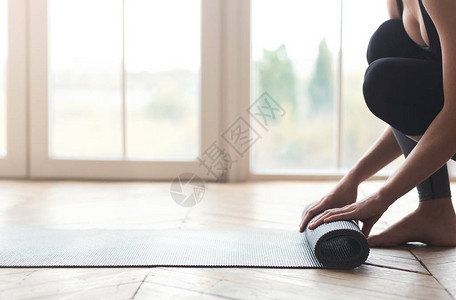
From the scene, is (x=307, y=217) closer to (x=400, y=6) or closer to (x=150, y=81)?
(x=400, y=6)

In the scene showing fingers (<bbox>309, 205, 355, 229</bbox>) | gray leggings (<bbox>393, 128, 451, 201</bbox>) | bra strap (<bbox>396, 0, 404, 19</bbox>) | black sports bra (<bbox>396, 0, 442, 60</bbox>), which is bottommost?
fingers (<bbox>309, 205, 355, 229</bbox>)

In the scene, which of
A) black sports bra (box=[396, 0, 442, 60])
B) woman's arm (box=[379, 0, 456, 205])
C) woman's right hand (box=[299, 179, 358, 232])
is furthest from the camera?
woman's right hand (box=[299, 179, 358, 232])

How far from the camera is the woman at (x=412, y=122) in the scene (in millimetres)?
1125

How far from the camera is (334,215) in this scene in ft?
4.00

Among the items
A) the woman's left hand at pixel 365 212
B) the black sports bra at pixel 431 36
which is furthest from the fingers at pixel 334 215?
the black sports bra at pixel 431 36

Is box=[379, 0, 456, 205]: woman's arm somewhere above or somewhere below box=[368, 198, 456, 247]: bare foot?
above

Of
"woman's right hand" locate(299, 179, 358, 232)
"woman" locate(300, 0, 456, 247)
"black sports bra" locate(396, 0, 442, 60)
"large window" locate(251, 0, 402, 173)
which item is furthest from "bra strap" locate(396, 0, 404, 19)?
"large window" locate(251, 0, 402, 173)

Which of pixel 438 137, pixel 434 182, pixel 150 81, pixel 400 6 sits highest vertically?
pixel 400 6

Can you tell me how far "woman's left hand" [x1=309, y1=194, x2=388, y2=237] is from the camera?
3.82 feet

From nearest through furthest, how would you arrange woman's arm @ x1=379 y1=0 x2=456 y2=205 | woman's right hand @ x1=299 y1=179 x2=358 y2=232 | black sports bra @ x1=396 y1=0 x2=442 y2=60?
woman's arm @ x1=379 y1=0 x2=456 y2=205 → black sports bra @ x1=396 y1=0 x2=442 y2=60 → woman's right hand @ x1=299 y1=179 x2=358 y2=232

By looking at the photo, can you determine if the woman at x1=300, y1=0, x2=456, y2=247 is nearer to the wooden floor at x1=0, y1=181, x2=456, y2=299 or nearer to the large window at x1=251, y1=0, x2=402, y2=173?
the wooden floor at x1=0, y1=181, x2=456, y2=299

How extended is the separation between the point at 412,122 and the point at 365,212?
24 cm

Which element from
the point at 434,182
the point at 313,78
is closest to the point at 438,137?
the point at 434,182

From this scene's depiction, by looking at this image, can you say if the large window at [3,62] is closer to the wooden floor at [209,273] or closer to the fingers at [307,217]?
the wooden floor at [209,273]
